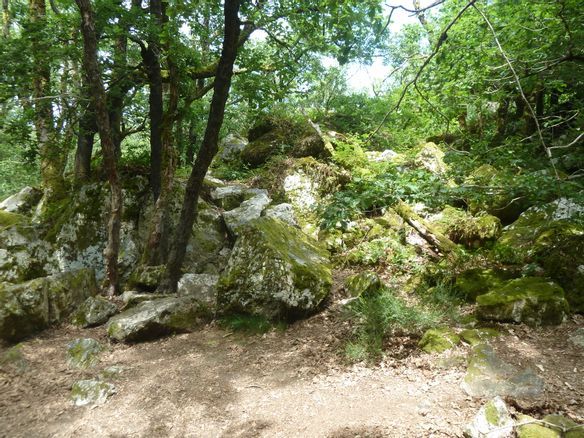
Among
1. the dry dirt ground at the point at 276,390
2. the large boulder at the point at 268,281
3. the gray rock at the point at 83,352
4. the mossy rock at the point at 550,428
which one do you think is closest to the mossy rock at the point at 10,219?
the dry dirt ground at the point at 276,390

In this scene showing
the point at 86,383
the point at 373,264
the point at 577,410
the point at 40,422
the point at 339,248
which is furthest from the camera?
the point at 339,248

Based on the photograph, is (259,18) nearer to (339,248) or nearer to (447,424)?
(339,248)

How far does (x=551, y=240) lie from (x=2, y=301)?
939cm

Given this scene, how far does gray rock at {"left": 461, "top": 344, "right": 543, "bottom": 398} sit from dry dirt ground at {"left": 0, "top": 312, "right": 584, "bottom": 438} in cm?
14

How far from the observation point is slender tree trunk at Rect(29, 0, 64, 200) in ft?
23.4

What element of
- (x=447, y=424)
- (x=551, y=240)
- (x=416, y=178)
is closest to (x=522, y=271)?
(x=551, y=240)

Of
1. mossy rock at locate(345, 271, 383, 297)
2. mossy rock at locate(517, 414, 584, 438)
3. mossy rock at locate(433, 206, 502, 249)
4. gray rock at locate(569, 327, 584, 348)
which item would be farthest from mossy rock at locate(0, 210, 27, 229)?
gray rock at locate(569, 327, 584, 348)

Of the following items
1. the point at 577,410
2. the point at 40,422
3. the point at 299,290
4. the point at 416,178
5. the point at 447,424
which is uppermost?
the point at 416,178

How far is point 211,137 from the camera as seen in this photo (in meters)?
7.01

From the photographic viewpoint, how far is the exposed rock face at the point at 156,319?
6148 mm

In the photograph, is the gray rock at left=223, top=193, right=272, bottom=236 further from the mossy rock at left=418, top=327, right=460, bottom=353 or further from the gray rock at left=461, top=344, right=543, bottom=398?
the gray rock at left=461, top=344, right=543, bottom=398

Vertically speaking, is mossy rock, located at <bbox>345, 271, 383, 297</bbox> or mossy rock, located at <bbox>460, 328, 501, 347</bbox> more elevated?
mossy rock, located at <bbox>345, 271, 383, 297</bbox>

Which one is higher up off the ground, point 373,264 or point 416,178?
point 416,178

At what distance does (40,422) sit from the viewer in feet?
14.2
